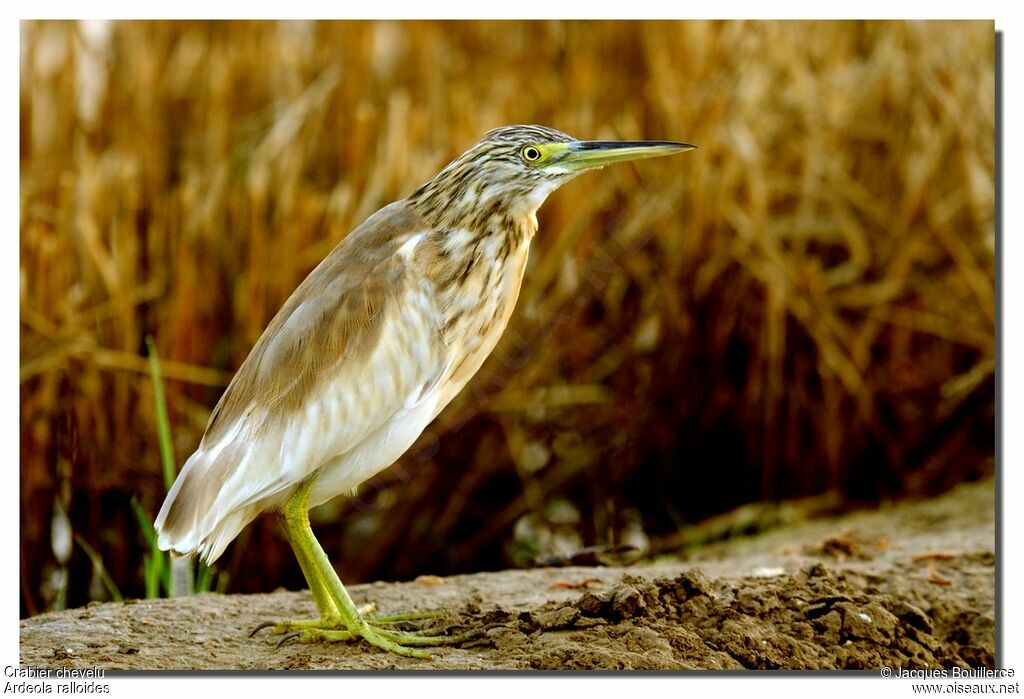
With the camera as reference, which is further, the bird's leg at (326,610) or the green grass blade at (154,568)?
the green grass blade at (154,568)

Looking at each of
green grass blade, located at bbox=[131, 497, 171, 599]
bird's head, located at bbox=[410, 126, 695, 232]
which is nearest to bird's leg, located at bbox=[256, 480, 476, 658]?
green grass blade, located at bbox=[131, 497, 171, 599]

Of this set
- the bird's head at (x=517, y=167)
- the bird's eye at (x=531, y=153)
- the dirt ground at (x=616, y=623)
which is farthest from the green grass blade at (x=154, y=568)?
the bird's eye at (x=531, y=153)

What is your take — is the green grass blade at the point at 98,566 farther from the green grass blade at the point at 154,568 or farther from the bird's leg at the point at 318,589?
the bird's leg at the point at 318,589

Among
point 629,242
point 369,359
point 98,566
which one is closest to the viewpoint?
point 369,359

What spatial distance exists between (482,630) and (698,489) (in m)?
1.77

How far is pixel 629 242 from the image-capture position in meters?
4.46

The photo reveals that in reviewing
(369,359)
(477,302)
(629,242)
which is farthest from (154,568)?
(629,242)

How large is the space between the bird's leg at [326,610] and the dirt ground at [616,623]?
30mm

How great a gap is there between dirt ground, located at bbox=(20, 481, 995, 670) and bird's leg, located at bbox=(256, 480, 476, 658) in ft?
0.10

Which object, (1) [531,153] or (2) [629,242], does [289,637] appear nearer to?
(1) [531,153]

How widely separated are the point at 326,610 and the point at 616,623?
0.65 m

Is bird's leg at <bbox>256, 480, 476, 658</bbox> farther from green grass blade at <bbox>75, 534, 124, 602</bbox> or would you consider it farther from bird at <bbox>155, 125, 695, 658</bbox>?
green grass blade at <bbox>75, 534, 124, 602</bbox>

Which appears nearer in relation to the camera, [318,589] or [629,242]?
[318,589]

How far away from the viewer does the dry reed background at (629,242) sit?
4199 mm
